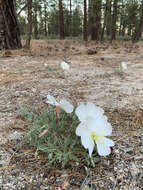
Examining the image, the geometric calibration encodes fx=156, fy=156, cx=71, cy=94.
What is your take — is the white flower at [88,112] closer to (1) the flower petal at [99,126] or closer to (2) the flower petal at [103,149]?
(1) the flower petal at [99,126]

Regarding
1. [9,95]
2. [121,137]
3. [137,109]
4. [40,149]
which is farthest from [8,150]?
[137,109]

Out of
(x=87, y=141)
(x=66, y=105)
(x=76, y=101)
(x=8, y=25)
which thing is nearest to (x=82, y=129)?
(x=87, y=141)

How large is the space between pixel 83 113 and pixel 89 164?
299mm

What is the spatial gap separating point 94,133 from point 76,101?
0.84 m

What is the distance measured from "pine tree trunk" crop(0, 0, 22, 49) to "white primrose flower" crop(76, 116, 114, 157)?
4056mm

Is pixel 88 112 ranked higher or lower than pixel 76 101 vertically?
higher

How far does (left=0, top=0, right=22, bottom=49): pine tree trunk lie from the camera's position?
383 cm

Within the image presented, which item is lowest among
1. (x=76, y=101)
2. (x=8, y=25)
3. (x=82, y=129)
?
(x=76, y=101)

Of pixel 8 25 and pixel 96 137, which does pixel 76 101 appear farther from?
pixel 8 25

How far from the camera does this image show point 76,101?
154 cm

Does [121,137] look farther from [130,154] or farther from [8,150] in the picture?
[8,150]

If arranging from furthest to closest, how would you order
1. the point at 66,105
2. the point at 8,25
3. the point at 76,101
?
the point at 8,25, the point at 76,101, the point at 66,105

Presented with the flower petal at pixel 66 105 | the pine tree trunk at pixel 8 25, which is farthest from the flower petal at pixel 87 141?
the pine tree trunk at pixel 8 25

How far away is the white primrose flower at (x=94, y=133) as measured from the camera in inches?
26.6
